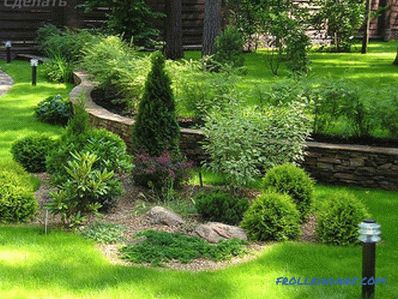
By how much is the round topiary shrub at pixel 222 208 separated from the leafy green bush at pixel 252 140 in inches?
18.7

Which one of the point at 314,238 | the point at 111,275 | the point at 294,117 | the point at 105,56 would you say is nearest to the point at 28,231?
the point at 111,275

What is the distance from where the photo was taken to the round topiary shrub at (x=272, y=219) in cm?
616

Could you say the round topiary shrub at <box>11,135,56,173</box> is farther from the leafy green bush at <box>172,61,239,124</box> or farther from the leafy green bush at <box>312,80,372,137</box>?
the leafy green bush at <box>312,80,372,137</box>

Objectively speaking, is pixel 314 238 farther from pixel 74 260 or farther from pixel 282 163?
pixel 74 260

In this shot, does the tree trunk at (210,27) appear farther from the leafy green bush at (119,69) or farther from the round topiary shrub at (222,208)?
the round topiary shrub at (222,208)

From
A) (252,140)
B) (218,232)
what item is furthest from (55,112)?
(218,232)

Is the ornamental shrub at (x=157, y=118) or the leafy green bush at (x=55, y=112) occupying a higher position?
the ornamental shrub at (x=157, y=118)

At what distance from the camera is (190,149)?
Answer: 8.77 meters

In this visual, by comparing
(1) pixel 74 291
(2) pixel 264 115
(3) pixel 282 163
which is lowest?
(1) pixel 74 291

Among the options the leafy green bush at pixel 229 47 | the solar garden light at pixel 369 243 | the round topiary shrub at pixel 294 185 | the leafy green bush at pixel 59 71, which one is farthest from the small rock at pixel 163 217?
the leafy green bush at pixel 59 71

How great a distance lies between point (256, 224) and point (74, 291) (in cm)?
196

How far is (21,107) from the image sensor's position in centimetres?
1222

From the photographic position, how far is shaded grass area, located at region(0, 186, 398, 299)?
5.03m

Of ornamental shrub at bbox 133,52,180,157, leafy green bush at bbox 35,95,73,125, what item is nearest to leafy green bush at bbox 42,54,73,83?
leafy green bush at bbox 35,95,73,125
